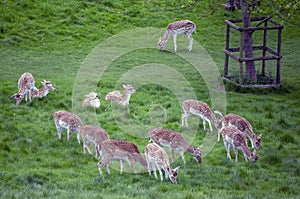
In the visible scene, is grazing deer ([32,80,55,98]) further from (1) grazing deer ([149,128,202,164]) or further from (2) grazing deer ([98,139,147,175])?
(2) grazing deer ([98,139,147,175])

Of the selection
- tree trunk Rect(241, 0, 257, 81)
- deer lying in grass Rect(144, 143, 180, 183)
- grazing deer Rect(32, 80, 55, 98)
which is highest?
tree trunk Rect(241, 0, 257, 81)

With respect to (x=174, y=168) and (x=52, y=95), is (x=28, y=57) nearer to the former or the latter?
(x=52, y=95)

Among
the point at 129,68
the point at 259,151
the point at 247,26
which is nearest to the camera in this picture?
the point at 259,151

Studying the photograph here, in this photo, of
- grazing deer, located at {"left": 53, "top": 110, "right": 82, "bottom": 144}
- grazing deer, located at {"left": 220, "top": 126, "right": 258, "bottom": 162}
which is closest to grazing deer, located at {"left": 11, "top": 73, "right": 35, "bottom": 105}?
grazing deer, located at {"left": 53, "top": 110, "right": 82, "bottom": 144}

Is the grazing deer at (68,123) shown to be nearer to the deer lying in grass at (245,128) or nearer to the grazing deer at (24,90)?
the grazing deer at (24,90)

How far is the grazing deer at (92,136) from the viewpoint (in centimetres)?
1227

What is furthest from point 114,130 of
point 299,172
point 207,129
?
point 299,172

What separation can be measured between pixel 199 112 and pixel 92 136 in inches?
132

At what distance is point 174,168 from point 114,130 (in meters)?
2.97

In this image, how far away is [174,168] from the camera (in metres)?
11.8

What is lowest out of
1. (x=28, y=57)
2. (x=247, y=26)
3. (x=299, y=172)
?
(x=299, y=172)

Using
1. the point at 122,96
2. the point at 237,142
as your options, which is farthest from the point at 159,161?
the point at 122,96

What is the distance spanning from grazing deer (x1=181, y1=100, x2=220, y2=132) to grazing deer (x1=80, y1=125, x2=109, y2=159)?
9.66 ft

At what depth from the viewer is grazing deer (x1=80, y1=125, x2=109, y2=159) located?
12.3 metres
